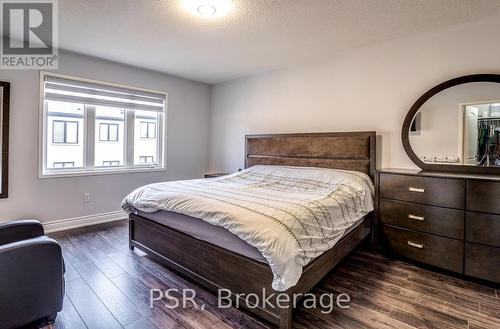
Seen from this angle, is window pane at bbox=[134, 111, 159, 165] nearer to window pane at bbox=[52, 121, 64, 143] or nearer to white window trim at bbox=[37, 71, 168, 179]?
white window trim at bbox=[37, 71, 168, 179]

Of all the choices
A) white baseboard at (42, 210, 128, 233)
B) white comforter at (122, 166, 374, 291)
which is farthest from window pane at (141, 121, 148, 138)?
white comforter at (122, 166, 374, 291)

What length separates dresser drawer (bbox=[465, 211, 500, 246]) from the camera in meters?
2.13

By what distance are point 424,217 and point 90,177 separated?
4.03m

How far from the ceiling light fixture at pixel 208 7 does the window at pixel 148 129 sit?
2.37 m

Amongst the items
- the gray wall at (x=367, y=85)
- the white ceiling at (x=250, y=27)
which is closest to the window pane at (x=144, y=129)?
the white ceiling at (x=250, y=27)

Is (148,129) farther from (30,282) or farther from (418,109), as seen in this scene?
(418,109)

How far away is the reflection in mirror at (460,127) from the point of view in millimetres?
2523

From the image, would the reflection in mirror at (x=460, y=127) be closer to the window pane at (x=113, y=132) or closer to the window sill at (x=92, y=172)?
the window sill at (x=92, y=172)

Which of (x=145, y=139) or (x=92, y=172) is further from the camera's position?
(x=145, y=139)

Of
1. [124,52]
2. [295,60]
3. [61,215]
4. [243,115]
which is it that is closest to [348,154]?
[295,60]

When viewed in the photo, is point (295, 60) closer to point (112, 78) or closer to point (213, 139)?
point (213, 139)

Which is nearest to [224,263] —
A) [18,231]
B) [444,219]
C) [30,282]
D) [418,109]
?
[30,282]

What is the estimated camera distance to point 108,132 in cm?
398

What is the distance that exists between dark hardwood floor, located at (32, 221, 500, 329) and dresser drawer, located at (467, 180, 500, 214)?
0.65 meters
